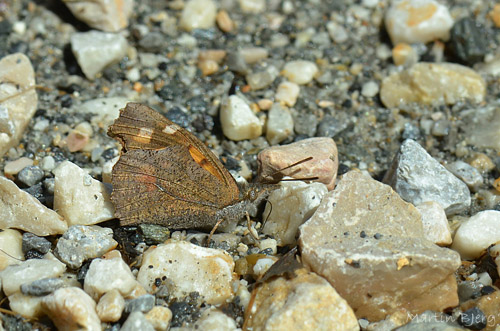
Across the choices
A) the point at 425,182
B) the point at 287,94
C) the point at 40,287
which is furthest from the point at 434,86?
the point at 40,287

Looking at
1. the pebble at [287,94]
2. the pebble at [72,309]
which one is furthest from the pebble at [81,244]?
the pebble at [287,94]

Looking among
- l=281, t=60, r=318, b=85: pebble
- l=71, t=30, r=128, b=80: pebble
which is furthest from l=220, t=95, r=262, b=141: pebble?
l=71, t=30, r=128, b=80: pebble

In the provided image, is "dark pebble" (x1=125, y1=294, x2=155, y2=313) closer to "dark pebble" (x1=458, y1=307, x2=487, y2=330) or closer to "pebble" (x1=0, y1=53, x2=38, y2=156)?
"dark pebble" (x1=458, y1=307, x2=487, y2=330)

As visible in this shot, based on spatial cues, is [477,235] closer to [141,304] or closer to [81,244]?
[141,304]

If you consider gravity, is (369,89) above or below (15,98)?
above

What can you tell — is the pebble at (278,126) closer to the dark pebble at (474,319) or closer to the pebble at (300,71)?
the pebble at (300,71)

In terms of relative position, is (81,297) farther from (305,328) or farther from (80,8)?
(80,8)

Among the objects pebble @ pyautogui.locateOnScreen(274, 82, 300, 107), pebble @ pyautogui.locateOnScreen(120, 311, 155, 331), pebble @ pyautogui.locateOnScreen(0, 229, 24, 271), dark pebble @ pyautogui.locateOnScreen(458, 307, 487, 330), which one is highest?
pebble @ pyautogui.locateOnScreen(274, 82, 300, 107)
